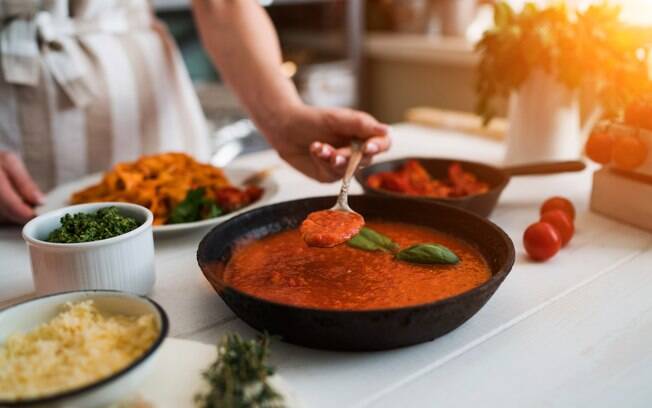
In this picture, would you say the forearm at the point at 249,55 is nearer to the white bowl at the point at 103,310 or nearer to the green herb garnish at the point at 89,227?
the green herb garnish at the point at 89,227

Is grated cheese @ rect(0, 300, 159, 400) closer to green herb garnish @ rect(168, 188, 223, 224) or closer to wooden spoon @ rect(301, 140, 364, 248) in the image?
wooden spoon @ rect(301, 140, 364, 248)

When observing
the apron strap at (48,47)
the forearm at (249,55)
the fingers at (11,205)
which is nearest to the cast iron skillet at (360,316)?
the fingers at (11,205)

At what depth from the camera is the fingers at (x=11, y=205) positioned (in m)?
1.29

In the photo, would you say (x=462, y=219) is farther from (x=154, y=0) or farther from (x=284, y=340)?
(x=154, y=0)

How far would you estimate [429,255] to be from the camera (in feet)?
3.32

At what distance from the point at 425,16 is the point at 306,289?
327 centimetres

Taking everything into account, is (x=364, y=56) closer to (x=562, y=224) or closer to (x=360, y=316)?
(x=562, y=224)

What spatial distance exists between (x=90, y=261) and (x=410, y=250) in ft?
1.57

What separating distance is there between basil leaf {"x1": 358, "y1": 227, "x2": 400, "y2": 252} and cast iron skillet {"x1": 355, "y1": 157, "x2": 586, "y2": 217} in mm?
150

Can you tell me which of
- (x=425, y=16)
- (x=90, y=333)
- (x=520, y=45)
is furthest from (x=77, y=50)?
(x=425, y=16)

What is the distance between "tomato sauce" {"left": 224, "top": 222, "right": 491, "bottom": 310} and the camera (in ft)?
2.97

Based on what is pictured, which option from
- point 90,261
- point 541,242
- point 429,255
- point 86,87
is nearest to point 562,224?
point 541,242

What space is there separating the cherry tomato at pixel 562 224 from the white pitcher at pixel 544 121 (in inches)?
18.8

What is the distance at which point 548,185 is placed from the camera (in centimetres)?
162
